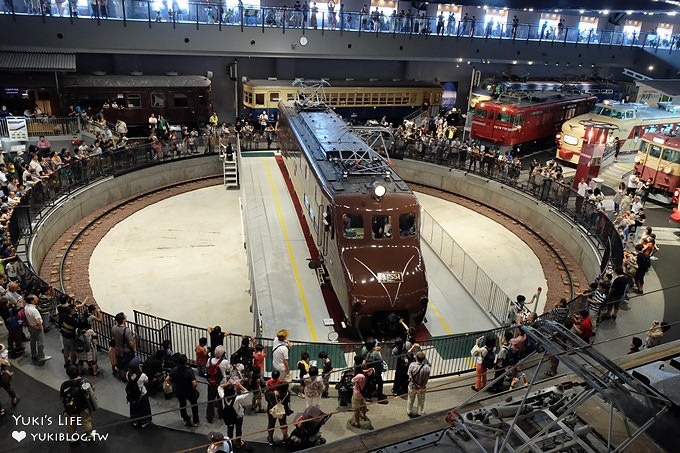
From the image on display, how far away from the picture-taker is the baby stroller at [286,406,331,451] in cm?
785

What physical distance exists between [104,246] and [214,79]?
62.2 feet

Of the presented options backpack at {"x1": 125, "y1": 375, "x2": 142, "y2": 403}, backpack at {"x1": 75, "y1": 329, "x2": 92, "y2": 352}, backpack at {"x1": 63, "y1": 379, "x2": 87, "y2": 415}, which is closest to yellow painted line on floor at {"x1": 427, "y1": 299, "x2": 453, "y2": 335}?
backpack at {"x1": 125, "y1": 375, "x2": 142, "y2": 403}

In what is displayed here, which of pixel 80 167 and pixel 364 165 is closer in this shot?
pixel 364 165

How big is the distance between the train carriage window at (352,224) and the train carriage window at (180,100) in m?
19.5

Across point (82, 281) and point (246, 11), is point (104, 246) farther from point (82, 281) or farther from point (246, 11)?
point (246, 11)

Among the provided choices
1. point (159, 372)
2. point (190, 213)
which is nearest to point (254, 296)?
point (159, 372)

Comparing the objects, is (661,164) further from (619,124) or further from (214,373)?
(214,373)

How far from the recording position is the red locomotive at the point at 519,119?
2995 centimetres

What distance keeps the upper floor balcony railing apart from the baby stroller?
24.4 meters

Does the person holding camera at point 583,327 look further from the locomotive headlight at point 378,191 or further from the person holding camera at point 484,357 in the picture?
the locomotive headlight at point 378,191

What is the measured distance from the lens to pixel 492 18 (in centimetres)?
4459

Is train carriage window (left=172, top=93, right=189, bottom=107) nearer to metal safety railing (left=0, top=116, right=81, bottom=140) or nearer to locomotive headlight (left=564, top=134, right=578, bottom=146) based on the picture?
metal safety railing (left=0, top=116, right=81, bottom=140)

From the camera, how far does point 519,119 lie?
2988 centimetres

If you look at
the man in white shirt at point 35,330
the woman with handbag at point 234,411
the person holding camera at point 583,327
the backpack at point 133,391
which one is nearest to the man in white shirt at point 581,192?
the person holding camera at point 583,327
